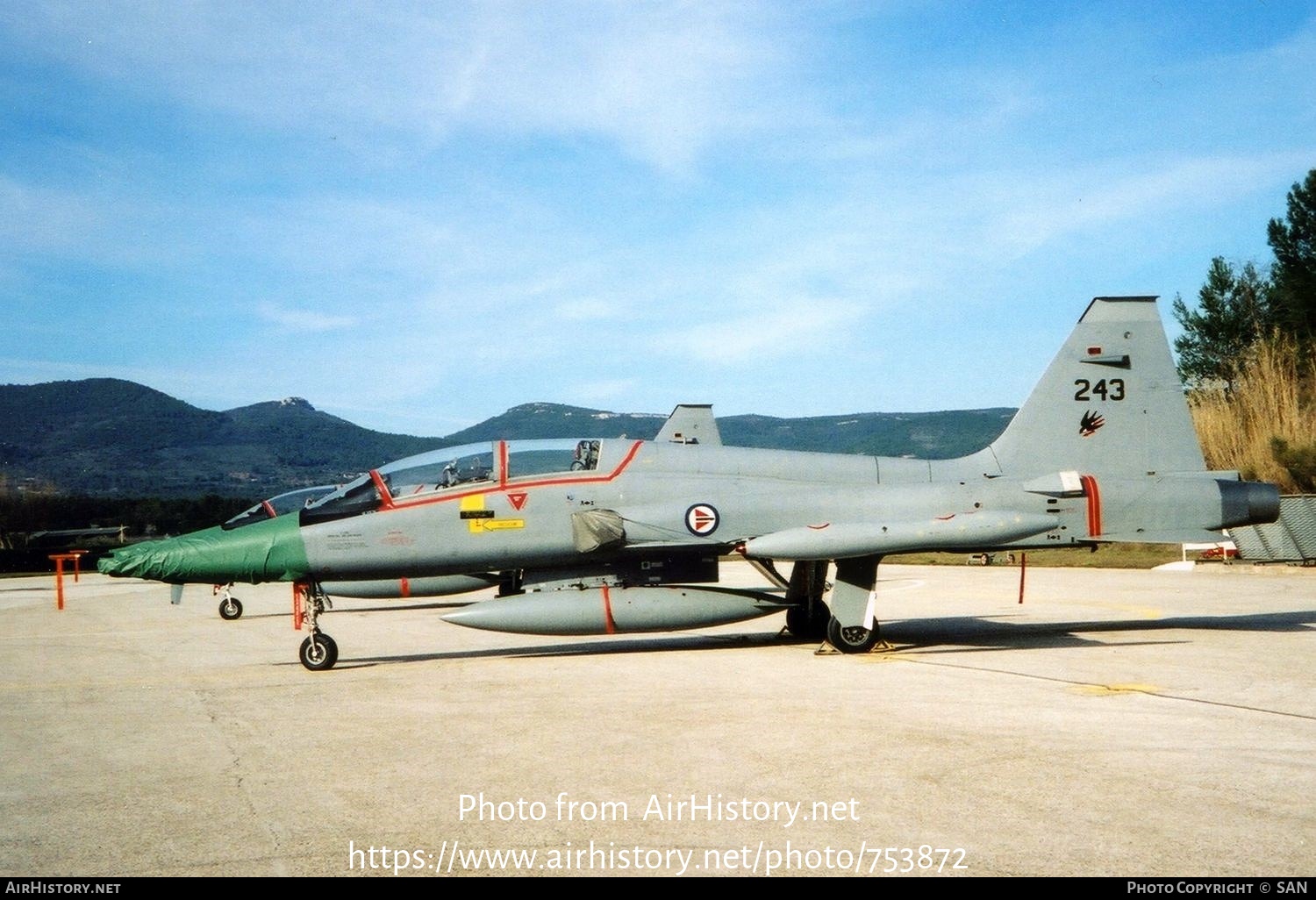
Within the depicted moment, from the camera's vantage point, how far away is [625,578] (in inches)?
500

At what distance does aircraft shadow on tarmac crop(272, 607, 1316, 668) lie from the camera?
12773 mm

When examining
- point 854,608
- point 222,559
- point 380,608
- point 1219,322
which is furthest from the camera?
point 1219,322

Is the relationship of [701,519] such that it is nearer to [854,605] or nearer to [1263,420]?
[854,605]

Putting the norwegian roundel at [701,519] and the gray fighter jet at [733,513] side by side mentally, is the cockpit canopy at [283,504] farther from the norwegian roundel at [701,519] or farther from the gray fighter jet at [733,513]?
the norwegian roundel at [701,519]

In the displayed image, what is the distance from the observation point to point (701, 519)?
12.6 metres

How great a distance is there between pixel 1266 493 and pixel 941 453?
6161 inches

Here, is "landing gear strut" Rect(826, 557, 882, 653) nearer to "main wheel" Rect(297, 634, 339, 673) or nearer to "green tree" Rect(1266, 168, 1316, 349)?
"main wheel" Rect(297, 634, 339, 673)

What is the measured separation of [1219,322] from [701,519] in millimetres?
47579

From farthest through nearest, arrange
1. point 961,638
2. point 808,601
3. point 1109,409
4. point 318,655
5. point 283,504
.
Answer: point 283,504
point 808,601
point 961,638
point 1109,409
point 318,655

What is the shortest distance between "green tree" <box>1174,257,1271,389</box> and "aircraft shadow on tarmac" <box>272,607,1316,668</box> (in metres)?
39.7

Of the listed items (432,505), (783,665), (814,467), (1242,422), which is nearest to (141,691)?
(432,505)

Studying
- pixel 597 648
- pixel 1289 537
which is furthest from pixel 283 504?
pixel 1289 537

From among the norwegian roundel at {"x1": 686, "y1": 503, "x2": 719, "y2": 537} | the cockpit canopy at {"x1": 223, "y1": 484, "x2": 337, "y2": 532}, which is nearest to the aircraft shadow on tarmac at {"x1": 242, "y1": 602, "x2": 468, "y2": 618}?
the cockpit canopy at {"x1": 223, "y1": 484, "x2": 337, "y2": 532}

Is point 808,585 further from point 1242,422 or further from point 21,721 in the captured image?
point 1242,422
